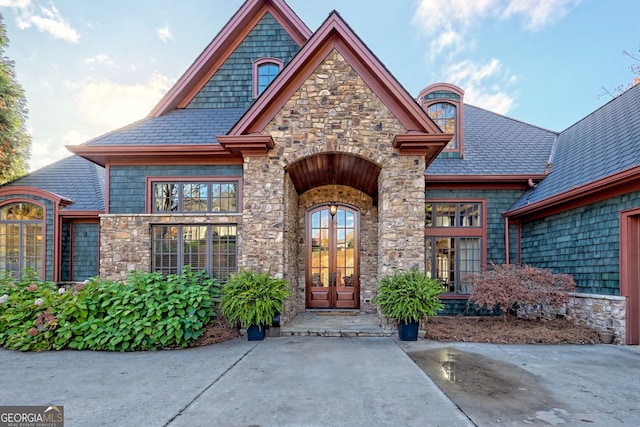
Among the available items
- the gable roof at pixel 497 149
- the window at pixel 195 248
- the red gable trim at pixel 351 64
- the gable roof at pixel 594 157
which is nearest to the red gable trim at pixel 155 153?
the red gable trim at pixel 351 64

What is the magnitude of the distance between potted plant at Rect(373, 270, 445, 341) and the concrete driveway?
469mm

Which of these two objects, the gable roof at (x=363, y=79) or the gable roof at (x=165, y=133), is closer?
the gable roof at (x=363, y=79)

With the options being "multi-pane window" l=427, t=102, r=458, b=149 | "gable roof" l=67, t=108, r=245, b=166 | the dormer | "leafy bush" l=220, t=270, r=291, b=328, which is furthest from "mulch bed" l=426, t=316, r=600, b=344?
"gable roof" l=67, t=108, r=245, b=166

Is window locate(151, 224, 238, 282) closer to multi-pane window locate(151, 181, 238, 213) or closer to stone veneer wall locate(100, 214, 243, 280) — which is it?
stone veneer wall locate(100, 214, 243, 280)

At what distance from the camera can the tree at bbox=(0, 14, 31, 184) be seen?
1209cm

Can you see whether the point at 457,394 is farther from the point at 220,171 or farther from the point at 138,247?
the point at 138,247

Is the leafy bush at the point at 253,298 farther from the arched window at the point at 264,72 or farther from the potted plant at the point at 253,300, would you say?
the arched window at the point at 264,72

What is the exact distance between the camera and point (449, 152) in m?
9.90

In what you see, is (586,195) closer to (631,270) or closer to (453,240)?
(631,270)

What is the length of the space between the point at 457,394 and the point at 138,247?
7083 millimetres

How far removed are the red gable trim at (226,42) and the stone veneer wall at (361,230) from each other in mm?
4201

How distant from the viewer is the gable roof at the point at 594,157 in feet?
21.0

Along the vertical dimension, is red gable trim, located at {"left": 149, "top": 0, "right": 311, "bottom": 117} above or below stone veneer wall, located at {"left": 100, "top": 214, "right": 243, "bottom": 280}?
above

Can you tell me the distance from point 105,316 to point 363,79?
21.7 feet
